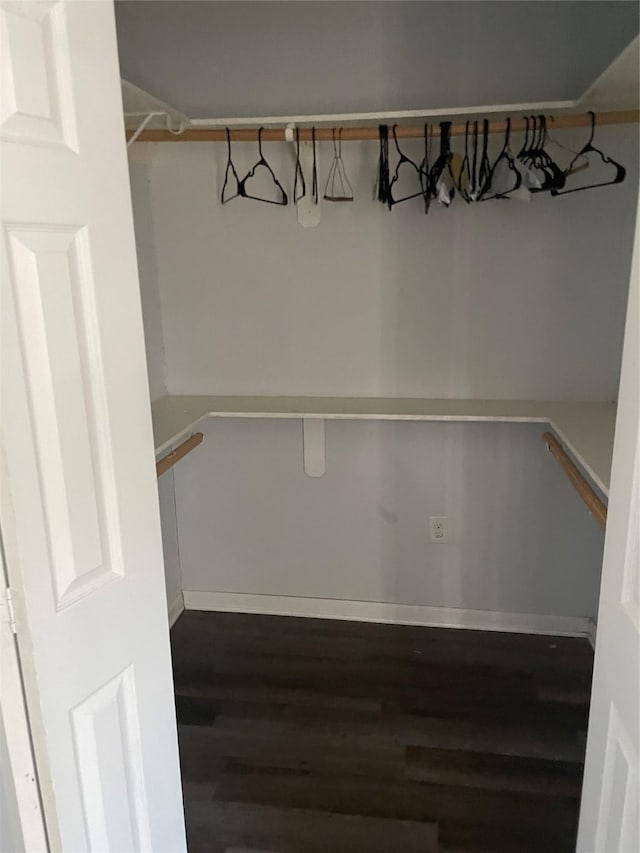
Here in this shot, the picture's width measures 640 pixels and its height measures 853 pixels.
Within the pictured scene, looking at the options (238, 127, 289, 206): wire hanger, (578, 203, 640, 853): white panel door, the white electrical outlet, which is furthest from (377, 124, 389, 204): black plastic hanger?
(578, 203, 640, 853): white panel door

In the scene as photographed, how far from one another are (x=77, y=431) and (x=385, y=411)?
152cm

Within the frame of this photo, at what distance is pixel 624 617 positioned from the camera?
1085mm

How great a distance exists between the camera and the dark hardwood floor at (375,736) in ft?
6.24

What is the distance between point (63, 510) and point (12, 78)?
0.63 metres

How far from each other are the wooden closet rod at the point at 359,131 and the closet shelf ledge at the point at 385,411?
93 centimetres

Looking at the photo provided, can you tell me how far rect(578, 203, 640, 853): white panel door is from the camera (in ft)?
3.37

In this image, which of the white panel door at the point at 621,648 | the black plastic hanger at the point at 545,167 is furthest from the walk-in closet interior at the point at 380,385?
the white panel door at the point at 621,648

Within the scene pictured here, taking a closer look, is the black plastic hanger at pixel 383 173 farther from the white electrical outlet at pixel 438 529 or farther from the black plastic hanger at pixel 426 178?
the white electrical outlet at pixel 438 529

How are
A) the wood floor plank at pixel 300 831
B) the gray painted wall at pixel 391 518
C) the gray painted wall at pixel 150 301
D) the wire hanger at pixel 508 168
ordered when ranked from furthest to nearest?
the gray painted wall at pixel 391 518 < the gray painted wall at pixel 150 301 < the wire hanger at pixel 508 168 < the wood floor plank at pixel 300 831

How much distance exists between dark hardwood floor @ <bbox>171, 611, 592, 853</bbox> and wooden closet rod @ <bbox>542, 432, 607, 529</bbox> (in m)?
0.85

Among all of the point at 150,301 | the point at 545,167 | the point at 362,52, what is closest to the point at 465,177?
the point at 545,167

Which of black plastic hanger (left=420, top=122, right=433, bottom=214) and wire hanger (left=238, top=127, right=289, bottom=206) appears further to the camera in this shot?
wire hanger (left=238, top=127, right=289, bottom=206)

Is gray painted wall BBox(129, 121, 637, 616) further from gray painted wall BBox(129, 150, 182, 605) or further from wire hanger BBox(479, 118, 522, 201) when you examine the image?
wire hanger BBox(479, 118, 522, 201)

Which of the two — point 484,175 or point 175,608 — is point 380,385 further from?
point 175,608
